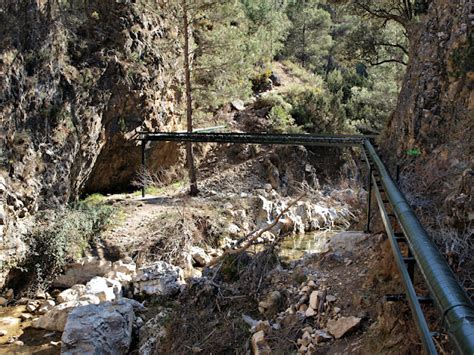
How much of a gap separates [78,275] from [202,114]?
845 cm

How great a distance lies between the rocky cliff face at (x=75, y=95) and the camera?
9602mm

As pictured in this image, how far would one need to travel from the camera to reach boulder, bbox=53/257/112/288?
9.42m

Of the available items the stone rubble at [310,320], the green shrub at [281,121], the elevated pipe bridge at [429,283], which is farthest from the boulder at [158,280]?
the green shrub at [281,121]

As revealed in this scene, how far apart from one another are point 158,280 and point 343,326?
193 inches

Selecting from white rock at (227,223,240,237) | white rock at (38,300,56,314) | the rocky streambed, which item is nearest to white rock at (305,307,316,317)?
the rocky streambed

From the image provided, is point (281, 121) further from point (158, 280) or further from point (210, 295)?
point (210, 295)

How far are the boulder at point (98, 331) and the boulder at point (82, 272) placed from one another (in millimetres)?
2662

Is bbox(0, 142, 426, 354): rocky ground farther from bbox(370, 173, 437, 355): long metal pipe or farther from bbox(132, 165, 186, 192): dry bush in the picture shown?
bbox(132, 165, 186, 192): dry bush

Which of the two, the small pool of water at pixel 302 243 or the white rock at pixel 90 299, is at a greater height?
the small pool of water at pixel 302 243

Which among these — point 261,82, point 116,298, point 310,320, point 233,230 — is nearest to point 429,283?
point 310,320

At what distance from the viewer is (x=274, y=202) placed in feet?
45.2

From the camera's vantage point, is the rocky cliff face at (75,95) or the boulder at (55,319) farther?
the rocky cliff face at (75,95)

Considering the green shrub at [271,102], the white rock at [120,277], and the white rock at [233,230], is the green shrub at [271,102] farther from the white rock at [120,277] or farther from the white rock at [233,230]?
the white rock at [120,277]

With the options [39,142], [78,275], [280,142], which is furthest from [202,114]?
[78,275]
